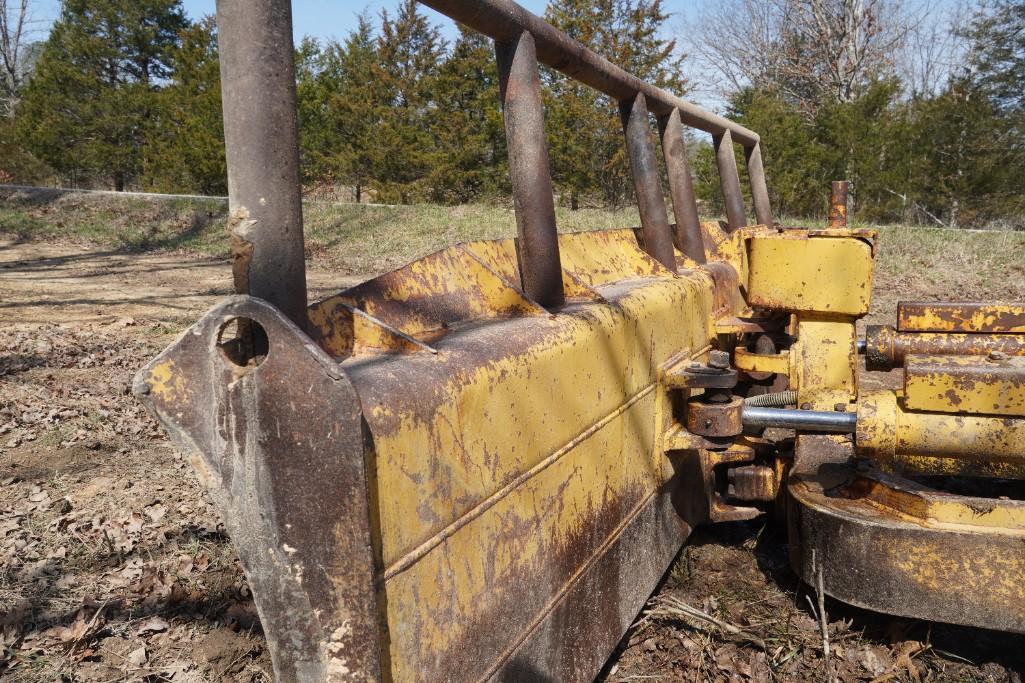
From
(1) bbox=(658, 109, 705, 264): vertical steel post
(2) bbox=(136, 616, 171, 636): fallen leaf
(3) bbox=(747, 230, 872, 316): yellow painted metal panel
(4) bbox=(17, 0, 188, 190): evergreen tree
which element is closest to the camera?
(2) bbox=(136, 616, 171, 636): fallen leaf

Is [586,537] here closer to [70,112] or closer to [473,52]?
[473,52]

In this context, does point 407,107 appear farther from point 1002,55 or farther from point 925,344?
point 925,344

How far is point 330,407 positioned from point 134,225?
51.4 feet

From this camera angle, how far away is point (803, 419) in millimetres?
2354

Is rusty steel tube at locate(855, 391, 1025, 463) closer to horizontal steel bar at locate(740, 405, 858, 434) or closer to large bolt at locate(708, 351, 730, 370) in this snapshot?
horizontal steel bar at locate(740, 405, 858, 434)

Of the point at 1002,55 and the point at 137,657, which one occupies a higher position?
the point at 1002,55

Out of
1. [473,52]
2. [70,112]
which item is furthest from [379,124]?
[70,112]

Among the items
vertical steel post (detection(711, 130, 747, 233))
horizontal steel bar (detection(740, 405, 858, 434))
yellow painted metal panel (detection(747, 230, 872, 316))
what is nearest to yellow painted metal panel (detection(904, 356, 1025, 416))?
horizontal steel bar (detection(740, 405, 858, 434))

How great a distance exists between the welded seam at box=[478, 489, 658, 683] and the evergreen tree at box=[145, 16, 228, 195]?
1907 cm

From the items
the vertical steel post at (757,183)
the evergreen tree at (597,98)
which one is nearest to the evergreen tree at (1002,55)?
the evergreen tree at (597,98)

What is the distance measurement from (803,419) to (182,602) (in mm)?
2001

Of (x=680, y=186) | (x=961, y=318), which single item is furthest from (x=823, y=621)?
→ (x=680, y=186)

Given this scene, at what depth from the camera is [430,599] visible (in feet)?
4.56

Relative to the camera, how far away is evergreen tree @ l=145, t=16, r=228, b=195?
1986 centimetres
